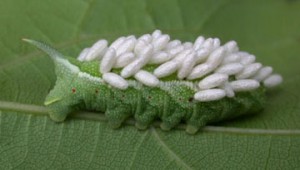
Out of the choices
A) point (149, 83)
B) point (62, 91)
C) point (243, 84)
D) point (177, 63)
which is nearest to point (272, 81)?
point (243, 84)

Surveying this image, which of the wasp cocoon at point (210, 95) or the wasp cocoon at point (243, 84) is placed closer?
the wasp cocoon at point (210, 95)

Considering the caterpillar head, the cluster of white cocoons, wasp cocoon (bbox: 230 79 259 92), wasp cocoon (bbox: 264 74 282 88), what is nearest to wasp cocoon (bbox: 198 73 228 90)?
the cluster of white cocoons

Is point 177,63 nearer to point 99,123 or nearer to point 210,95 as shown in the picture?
point 210,95

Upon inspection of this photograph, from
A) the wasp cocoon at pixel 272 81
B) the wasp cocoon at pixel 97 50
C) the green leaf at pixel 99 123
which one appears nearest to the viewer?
the green leaf at pixel 99 123

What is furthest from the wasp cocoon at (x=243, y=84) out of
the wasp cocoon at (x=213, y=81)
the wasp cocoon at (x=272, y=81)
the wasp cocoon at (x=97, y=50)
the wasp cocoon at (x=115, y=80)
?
the wasp cocoon at (x=97, y=50)

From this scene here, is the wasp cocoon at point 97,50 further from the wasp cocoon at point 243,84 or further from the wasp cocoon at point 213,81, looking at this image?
the wasp cocoon at point 243,84

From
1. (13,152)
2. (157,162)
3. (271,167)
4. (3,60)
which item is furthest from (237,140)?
(3,60)
